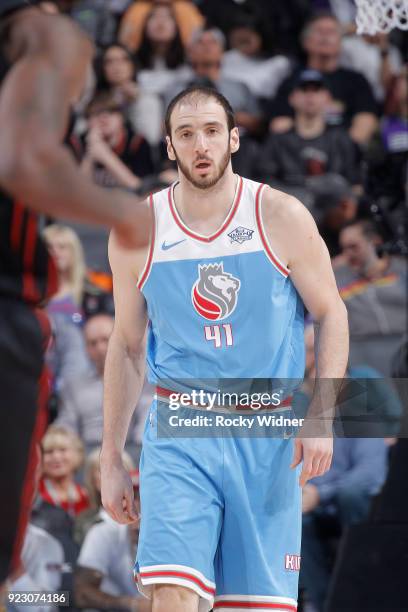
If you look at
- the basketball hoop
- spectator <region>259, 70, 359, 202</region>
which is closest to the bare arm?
the basketball hoop

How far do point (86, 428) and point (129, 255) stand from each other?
140 inches

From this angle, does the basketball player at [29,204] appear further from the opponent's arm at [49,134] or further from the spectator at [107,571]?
the spectator at [107,571]

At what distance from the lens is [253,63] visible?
11.9 meters

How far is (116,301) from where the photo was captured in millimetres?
5188

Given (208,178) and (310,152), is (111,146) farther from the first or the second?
(208,178)

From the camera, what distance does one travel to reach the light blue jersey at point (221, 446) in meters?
4.84

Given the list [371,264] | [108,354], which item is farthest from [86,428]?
[108,354]

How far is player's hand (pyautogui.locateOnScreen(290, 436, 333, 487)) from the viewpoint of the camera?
16.0ft

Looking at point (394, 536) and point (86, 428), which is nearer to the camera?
point (394, 536)

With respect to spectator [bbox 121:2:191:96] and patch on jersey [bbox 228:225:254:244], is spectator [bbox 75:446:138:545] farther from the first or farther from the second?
spectator [bbox 121:2:191:96]

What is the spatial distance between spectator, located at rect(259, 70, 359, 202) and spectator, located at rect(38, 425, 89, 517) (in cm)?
339

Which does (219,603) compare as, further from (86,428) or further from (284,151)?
(284,151)

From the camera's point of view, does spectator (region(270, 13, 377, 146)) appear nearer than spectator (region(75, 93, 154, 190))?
No

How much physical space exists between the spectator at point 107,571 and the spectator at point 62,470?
14.3 inches
